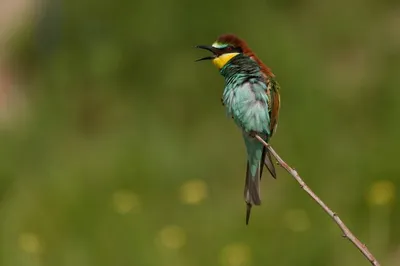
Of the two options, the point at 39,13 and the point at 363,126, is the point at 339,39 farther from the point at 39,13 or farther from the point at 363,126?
the point at 39,13

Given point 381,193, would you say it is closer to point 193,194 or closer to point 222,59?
point 193,194

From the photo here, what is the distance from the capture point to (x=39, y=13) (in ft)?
16.1

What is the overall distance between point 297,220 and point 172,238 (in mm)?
Result: 458

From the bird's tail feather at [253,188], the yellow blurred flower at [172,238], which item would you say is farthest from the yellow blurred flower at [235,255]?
the bird's tail feather at [253,188]

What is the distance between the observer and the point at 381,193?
10.0 feet

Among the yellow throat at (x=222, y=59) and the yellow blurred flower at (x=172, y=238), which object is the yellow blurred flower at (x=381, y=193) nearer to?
the yellow blurred flower at (x=172, y=238)

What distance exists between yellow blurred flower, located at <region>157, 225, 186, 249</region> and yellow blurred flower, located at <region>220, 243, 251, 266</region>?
0.45ft

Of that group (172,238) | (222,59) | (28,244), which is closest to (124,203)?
(172,238)

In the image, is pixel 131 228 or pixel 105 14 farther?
pixel 105 14

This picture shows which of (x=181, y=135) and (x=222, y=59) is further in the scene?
(x=181, y=135)

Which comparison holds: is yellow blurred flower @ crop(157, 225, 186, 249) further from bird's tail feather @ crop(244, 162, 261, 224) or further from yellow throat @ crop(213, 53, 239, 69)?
yellow throat @ crop(213, 53, 239, 69)

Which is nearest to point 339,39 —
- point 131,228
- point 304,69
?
point 304,69

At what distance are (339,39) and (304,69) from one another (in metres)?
0.47

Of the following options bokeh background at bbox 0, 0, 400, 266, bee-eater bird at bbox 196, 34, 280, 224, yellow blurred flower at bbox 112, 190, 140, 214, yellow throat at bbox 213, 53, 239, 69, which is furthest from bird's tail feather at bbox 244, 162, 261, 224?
yellow blurred flower at bbox 112, 190, 140, 214
